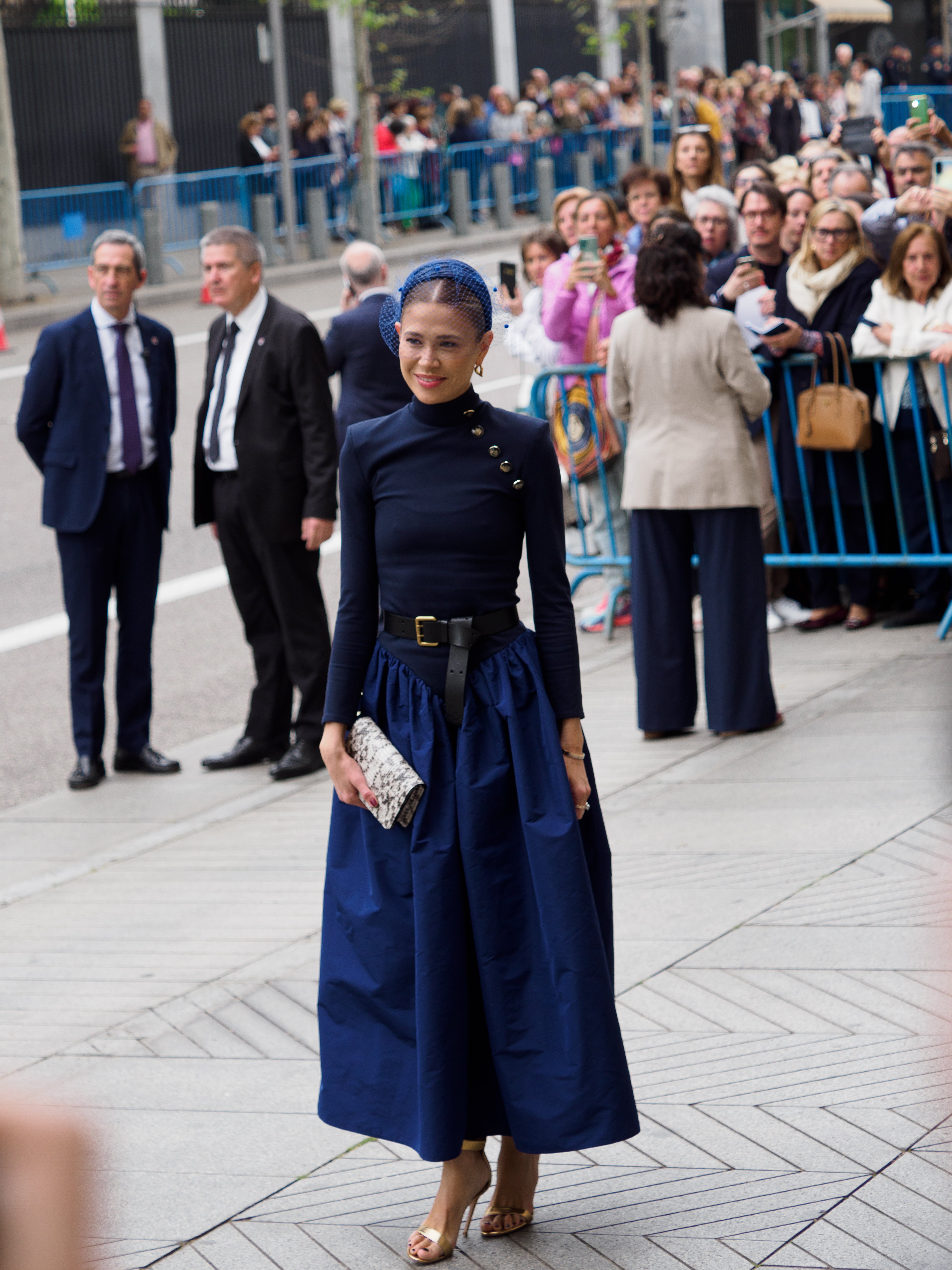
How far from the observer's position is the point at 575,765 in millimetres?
3428

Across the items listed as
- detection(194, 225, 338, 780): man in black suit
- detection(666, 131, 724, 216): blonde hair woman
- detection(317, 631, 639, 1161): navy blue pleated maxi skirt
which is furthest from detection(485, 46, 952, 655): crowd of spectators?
detection(317, 631, 639, 1161): navy blue pleated maxi skirt

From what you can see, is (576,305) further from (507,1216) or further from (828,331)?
(507,1216)

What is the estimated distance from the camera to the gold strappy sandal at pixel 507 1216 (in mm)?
3494

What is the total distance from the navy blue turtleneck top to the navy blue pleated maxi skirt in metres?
0.07

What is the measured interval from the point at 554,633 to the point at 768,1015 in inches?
54.2

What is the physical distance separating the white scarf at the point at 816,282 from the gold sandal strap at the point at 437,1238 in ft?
19.2

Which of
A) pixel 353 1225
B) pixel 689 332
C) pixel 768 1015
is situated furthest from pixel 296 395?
pixel 353 1225

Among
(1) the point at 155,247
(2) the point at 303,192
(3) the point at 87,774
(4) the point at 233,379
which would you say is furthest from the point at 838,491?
(2) the point at 303,192

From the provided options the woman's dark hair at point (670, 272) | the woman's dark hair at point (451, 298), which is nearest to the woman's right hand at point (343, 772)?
the woman's dark hair at point (451, 298)

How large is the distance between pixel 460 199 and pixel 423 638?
85.8 feet

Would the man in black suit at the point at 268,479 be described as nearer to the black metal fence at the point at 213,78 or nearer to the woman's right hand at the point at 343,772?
the woman's right hand at the point at 343,772

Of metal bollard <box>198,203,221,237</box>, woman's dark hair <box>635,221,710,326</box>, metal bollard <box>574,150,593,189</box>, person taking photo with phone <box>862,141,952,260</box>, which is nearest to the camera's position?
woman's dark hair <box>635,221,710,326</box>

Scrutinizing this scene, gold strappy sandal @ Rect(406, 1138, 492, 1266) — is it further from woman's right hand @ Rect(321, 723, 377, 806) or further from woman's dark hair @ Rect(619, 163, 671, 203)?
woman's dark hair @ Rect(619, 163, 671, 203)

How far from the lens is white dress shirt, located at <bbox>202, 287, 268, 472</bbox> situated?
23.5 feet
